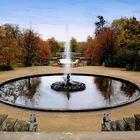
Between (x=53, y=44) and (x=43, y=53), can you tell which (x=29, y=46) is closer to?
(x=43, y=53)

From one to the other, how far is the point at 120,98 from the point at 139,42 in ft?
43.1

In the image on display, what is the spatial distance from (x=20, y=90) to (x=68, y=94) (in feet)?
12.9

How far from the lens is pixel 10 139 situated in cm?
480

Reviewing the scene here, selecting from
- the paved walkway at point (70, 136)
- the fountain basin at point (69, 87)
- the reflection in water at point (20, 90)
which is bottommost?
the reflection in water at point (20, 90)

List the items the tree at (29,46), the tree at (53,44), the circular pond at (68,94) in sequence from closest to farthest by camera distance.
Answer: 1. the circular pond at (68,94)
2. the tree at (29,46)
3. the tree at (53,44)

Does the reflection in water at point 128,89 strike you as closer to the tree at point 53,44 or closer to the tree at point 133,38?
the tree at point 133,38

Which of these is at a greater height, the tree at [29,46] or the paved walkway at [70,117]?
the tree at [29,46]

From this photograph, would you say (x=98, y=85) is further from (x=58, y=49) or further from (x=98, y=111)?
(x=58, y=49)

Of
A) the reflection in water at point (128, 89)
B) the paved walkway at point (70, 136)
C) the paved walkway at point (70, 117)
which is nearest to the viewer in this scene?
the paved walkway at point (70, 136)

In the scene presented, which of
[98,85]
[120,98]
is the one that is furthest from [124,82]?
[120,98]

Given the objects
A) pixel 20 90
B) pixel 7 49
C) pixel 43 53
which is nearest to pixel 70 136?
pixel 20 90

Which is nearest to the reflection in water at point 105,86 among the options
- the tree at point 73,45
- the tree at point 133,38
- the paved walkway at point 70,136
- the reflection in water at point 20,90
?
the reflection in water at point 20,90

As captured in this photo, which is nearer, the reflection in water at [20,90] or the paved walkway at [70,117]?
the paved walkway at [70,117]

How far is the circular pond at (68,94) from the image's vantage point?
15.2 m
